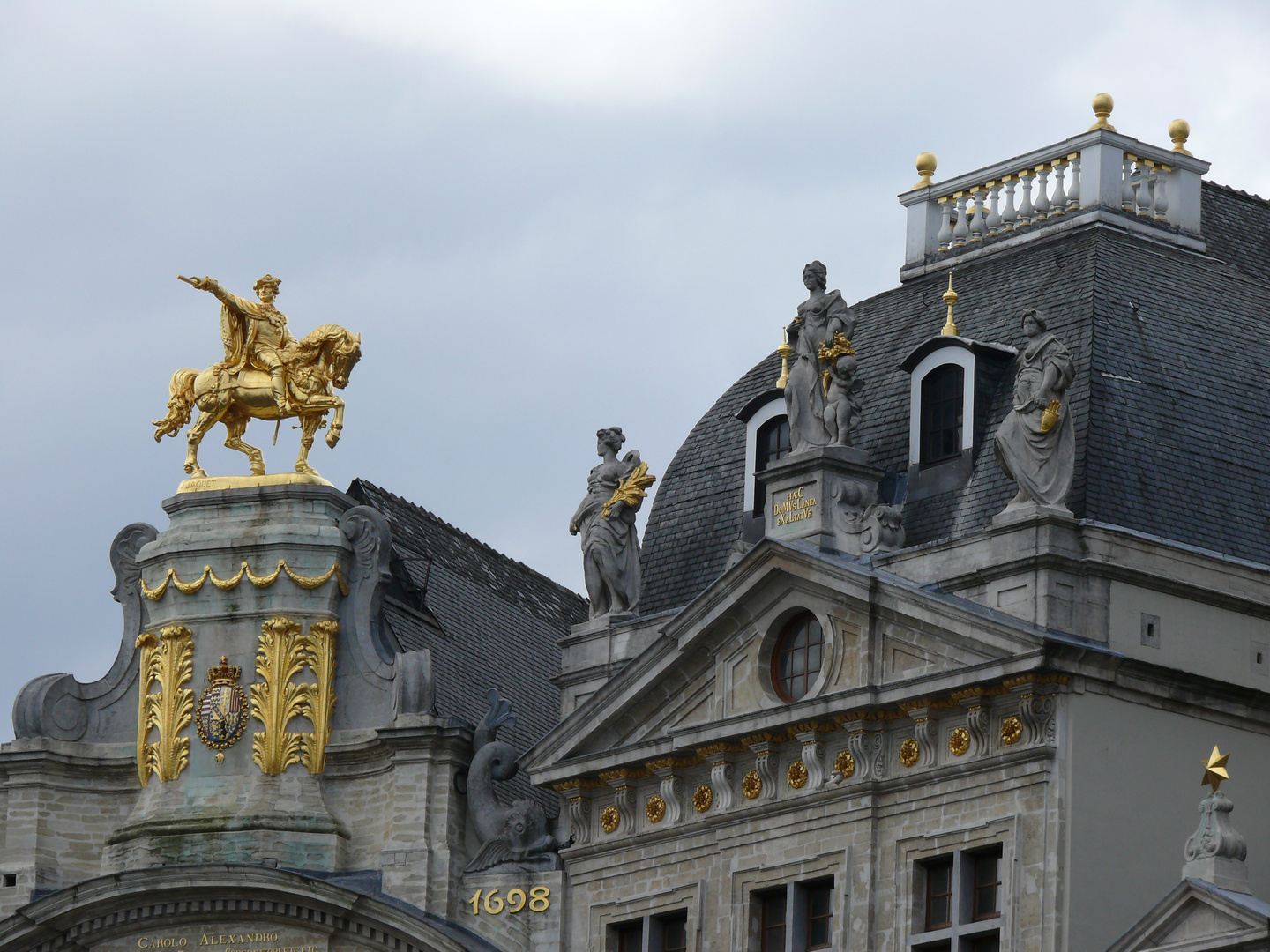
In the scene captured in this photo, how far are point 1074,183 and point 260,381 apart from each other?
39.3 feet

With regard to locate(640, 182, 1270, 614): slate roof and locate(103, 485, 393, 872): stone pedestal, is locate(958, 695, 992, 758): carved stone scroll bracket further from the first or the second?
locate(103, 485, 393, 872): stone pedestal

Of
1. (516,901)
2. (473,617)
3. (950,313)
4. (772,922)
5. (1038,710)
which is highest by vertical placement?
(950,313)

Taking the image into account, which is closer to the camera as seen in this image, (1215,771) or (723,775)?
(1215,771)

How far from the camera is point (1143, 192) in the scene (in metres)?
54.9

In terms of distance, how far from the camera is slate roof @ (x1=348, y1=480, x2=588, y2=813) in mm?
57781

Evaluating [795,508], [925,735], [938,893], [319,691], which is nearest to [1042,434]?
[925,735]

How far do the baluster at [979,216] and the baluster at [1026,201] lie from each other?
73 centimetres

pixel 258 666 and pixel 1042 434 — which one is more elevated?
pixel 1042 434

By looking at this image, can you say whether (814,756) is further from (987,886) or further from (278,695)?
(278,695)

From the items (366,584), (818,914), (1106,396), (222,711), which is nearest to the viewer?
(818,914)

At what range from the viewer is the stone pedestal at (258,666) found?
53.8 meters

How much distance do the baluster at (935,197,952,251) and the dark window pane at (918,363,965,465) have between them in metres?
4.63

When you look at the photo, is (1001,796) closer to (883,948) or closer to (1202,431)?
(883,948)

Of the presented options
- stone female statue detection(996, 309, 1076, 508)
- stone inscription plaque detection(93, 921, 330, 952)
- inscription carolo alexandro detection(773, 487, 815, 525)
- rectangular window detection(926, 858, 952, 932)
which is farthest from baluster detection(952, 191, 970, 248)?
stone inscription plaque detection(93, 921, 330, 952)
